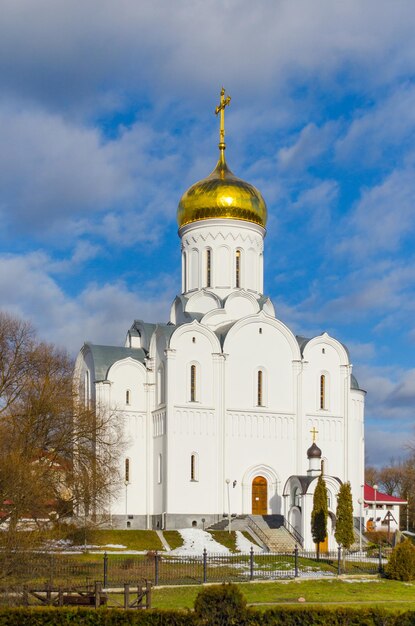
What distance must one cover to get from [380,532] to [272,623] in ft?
90.2

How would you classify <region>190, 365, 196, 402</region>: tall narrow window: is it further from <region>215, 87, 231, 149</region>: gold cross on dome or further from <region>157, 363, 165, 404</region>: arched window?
<region>215, 87, 231, 149</region>: gold cross on dome

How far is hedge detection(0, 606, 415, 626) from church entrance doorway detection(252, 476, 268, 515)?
2335 cm

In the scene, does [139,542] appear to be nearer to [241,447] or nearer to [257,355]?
[241,447]

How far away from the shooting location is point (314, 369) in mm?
41250

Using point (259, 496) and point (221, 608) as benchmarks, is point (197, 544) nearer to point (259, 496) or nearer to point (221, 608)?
point (259, 496)

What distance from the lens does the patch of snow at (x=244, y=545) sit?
33922 millimetres

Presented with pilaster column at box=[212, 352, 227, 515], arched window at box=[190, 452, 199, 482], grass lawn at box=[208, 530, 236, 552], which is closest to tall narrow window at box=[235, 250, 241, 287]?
pilaster column at box=[212, 352, 227, 515]

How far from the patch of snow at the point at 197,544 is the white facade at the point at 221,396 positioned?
5.68 feet

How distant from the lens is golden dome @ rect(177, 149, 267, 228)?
42.3 m

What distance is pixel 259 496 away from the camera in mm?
39062

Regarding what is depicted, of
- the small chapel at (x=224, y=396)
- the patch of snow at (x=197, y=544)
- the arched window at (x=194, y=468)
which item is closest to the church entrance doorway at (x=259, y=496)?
the small chapel at (x=224, y=396)

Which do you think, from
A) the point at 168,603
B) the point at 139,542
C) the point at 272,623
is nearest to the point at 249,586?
the point at 168,603

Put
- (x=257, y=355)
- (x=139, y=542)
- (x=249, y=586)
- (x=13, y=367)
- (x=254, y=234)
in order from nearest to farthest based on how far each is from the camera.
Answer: (x=249, y=586) < (x=13, y=367) < (x=139, y=542) < (x=257, y=355) < (x=254, y=234)

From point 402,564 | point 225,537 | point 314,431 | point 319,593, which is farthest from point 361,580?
point 314,431
